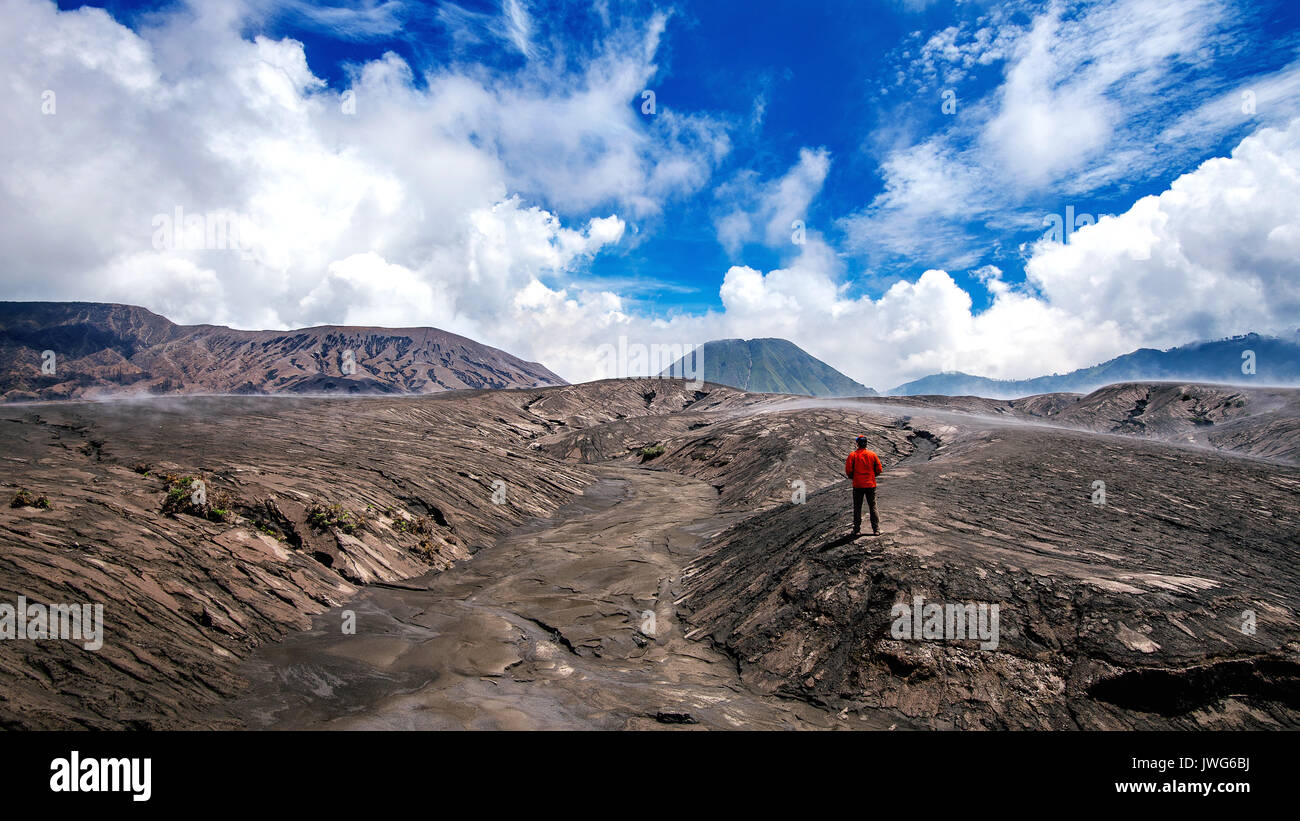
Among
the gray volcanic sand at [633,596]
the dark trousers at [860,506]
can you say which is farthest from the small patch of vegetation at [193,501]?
the dark trousers at [860,506]

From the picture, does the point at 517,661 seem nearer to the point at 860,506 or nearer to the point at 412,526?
the point at 860,506

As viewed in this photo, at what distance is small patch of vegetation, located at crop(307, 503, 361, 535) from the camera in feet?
46.4

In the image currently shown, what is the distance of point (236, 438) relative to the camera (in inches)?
891

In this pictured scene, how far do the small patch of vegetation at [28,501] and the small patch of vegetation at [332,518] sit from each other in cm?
481

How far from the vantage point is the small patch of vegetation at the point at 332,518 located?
46.4 feet

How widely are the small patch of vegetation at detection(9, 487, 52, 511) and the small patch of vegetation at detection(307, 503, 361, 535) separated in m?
4.81

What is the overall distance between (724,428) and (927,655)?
126 feet

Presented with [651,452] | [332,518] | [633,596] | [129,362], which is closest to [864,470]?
[633,596]

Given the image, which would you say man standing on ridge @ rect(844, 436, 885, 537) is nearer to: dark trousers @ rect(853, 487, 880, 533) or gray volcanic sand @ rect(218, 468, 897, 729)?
dark trousers @ rect(853, 487, 880, 533)

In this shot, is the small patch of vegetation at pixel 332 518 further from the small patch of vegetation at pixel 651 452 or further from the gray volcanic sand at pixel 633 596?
the small patch of vegetation at pixel 651 452
